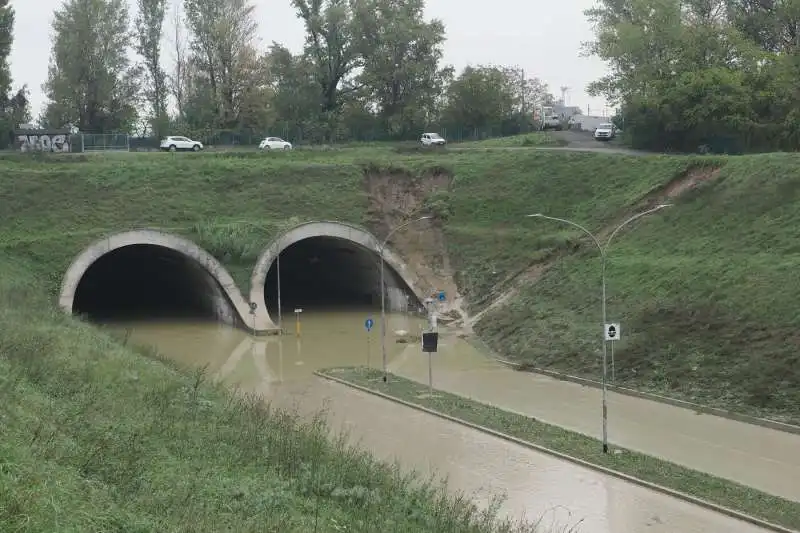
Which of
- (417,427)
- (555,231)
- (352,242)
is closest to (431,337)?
(417,427)

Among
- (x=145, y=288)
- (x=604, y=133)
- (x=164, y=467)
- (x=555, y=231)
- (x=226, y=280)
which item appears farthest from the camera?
(x=604, y=133)

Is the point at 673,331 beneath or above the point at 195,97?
beneath

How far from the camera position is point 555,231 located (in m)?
42.7

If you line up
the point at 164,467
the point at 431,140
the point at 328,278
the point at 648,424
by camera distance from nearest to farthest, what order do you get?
the point at 164,467 < the point at 648,424 < the point at 328,278 < the point at 431,140

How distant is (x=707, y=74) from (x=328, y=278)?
80.6 feet

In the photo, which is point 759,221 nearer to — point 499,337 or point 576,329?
point 576,329

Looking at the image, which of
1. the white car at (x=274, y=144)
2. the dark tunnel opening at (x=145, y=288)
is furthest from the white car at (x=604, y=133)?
the dark tunnel opening at (x=145, y=288)

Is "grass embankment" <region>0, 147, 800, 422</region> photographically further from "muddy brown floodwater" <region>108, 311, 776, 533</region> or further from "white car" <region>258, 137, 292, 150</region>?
"white car" <region>258, 137, 292, 150</region>

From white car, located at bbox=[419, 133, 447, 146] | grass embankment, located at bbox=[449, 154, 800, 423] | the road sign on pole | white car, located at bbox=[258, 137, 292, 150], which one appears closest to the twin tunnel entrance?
grass embankment, located at bbox=[449, 154, 800, 423]

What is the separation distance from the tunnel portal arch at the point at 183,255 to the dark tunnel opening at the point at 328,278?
401 centimetres

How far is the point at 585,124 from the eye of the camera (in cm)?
8431

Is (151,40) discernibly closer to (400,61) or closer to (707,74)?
(400,61)

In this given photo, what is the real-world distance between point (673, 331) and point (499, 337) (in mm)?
8940

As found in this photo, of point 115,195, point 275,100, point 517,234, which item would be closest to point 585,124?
point 275,100
